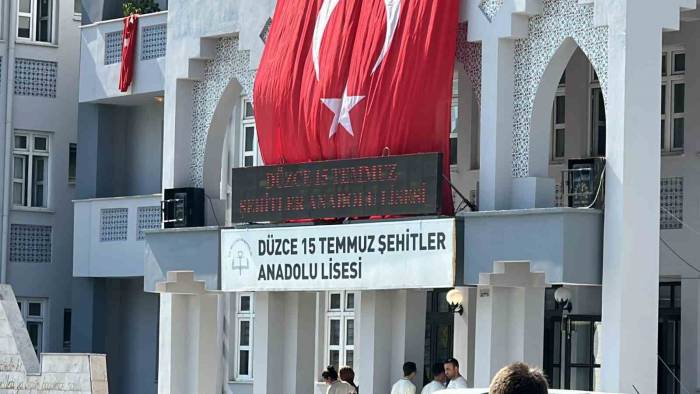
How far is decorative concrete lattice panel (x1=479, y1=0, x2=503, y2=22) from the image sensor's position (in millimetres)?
19766

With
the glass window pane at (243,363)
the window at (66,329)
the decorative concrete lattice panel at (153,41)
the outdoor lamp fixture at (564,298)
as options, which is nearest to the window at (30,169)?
the window at (66,329)

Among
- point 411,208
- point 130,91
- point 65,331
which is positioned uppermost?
point 130,91

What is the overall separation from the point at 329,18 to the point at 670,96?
14.6 ft

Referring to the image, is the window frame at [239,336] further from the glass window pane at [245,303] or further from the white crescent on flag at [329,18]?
the white crescent on flag at [329,18]

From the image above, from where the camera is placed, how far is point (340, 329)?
2650 centimetres

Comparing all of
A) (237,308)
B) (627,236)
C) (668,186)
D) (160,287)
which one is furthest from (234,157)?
(627,236)

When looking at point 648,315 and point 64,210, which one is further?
point 64,210

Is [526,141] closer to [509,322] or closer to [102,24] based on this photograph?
[509,322]

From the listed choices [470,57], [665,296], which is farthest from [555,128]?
[470,57]

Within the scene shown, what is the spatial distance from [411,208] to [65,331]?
14002 millimetres

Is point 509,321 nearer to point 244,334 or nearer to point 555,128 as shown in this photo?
point 555,128

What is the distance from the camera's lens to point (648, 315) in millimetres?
18141

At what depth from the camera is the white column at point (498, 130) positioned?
1955cm

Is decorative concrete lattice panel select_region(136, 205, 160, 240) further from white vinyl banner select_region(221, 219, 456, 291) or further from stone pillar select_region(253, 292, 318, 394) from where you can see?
white vinyl banner select_region(221, 219, 456, 291)
